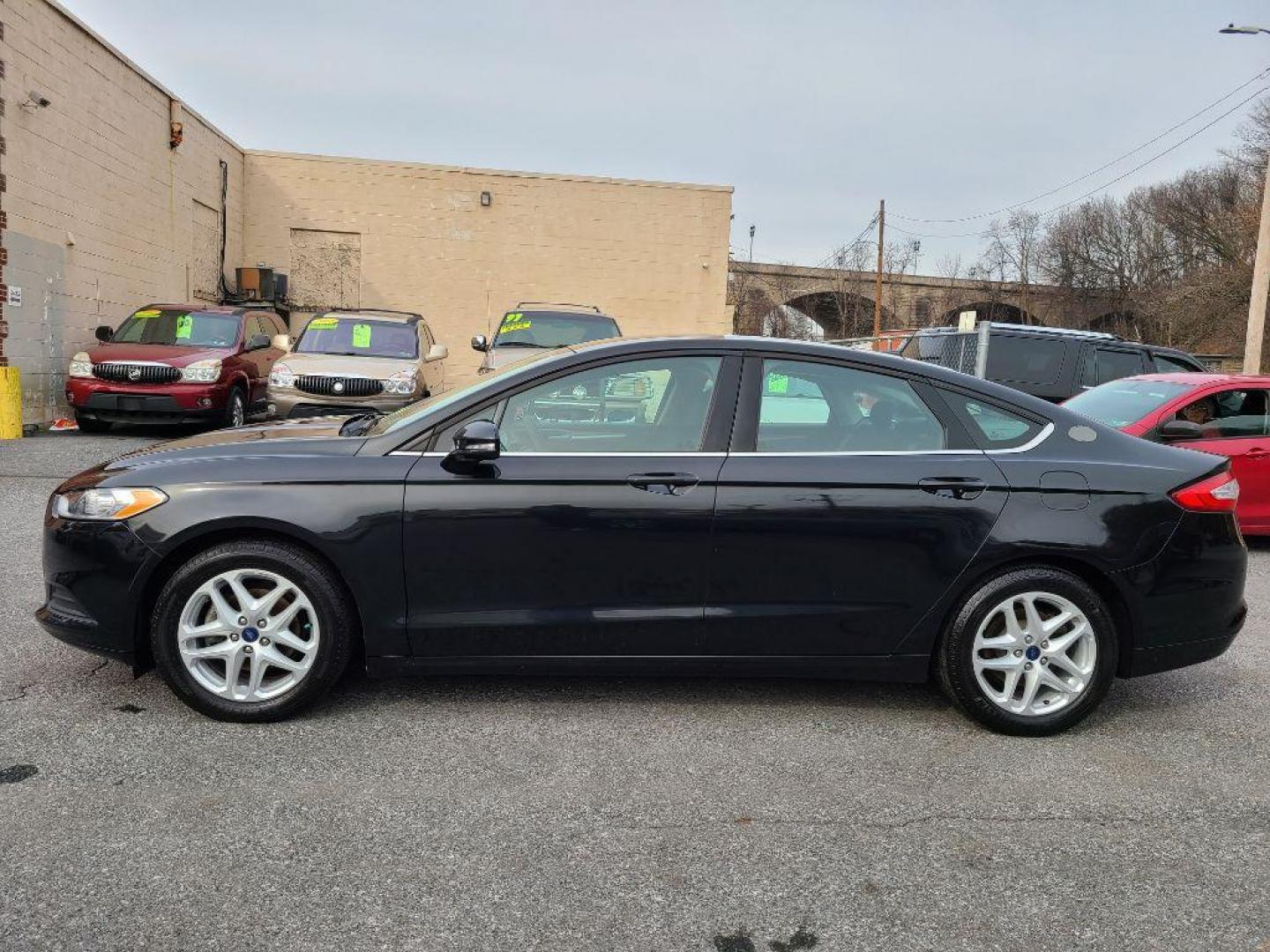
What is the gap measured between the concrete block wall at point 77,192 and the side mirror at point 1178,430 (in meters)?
13.6

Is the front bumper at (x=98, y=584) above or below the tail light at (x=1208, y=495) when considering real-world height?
below

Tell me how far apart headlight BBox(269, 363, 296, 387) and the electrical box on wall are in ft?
38.9

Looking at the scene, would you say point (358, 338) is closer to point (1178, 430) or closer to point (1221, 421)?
point (1178, 430)

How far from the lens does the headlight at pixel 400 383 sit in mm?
10906

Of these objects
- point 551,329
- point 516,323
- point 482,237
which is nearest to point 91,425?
point 516,323

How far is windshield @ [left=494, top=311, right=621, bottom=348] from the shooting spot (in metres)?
12.5

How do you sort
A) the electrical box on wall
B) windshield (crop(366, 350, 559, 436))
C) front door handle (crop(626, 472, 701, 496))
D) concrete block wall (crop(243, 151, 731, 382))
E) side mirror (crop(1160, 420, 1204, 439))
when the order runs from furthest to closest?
1. concrete block wall (crop(243, 151, 731, 382))
2. the electrical box on wall
3. side mirror (crop(1160, 420, 1204, 439))
4. windshield (crop(366, 350, 559, 436))
5. front door handle (crop(626, 472, 701, 496))

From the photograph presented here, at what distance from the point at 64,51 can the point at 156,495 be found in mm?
13667

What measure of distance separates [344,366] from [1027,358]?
799 centimetres

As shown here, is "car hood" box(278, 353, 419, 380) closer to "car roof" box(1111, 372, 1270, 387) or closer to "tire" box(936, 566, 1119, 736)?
"car roof" box(1111, 372, 1270, 387)

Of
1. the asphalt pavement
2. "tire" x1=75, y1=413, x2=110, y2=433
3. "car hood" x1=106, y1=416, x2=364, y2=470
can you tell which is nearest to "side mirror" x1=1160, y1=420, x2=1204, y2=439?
the asphalt pavement

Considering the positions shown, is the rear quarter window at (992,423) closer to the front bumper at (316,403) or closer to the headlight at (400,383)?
the front bumper at (316,403)

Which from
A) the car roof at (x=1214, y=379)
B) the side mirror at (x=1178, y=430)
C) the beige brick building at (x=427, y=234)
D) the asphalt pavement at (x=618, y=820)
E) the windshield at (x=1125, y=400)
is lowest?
the asphalt pavement at (x=618, y=820)

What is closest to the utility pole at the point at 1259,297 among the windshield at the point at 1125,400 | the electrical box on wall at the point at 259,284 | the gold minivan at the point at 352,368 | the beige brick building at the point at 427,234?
the windshield at the point at 1125,400
